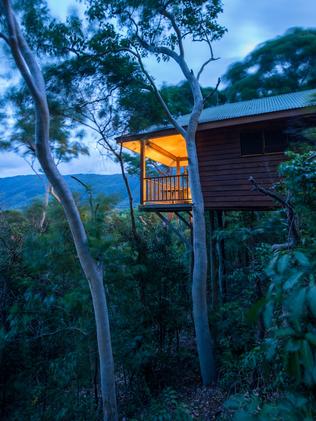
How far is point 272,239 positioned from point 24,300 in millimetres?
6636

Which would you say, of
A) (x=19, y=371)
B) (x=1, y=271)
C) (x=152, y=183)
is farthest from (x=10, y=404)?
(x=152, y=183)

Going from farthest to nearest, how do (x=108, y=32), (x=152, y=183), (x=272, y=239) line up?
(x=152, y=183)
(x=272, y=239)
(x=108, y=32)

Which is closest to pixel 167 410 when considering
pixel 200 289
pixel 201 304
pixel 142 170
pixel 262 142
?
pixel 201 304

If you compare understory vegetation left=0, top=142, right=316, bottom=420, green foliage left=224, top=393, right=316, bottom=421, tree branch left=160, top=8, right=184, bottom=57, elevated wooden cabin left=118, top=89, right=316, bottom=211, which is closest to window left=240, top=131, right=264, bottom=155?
elevated wooden cabin left=118, top=89, right=316, bottom=211

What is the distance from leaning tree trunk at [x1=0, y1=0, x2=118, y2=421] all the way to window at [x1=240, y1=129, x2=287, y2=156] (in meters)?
5.00

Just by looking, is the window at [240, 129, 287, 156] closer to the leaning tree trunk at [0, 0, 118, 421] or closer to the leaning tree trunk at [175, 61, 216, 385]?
the leaning tree trunk at [175, 61, 216, 385]

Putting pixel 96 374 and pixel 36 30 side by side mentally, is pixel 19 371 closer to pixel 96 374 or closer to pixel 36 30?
pixel 96 374

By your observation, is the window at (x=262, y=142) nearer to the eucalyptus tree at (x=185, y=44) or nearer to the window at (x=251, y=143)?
the window at (x=251, y=143)

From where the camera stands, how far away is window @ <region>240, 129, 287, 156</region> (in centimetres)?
674

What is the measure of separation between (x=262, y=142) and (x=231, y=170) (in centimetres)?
108

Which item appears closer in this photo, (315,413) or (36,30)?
(315,413)

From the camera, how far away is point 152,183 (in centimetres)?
793

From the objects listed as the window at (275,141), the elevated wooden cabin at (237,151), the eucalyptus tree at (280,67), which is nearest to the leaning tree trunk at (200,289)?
the elevated wooden cabin at (237,151)

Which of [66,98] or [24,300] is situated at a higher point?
[66,98]
